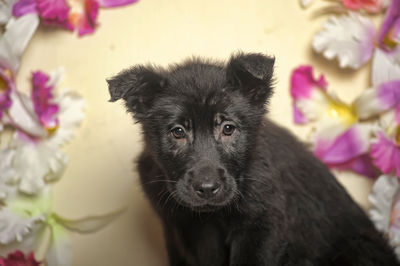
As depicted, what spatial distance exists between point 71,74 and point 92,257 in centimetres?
130

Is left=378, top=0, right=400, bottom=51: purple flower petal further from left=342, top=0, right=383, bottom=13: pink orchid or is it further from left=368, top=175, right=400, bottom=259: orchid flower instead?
left=368, top=175, right=400, bottom=259: orchid flower

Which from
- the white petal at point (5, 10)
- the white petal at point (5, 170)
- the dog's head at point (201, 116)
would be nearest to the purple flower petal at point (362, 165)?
the dog's head at point (201, 116)

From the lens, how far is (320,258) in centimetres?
292

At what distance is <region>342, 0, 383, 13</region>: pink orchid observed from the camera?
12.2ft

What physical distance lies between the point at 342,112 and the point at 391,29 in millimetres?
663

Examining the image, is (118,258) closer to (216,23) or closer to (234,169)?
(234,169)

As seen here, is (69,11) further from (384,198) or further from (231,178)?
(384,198)

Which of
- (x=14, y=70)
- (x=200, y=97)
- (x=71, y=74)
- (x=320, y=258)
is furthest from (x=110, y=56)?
(x=320, y=258)

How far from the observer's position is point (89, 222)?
12.1 feet

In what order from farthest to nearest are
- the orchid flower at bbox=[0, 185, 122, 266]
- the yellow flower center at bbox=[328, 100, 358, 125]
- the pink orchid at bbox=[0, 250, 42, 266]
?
1. the yellow flower center at bbox=[328, 100, 358, 125]
2. the orchid flower at bbox=[0, 185, 122, 266]
3. the pink orchid at bbox=[0, 250, 42, 266]

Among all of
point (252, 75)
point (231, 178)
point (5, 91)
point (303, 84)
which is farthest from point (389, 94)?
point (5, 91)

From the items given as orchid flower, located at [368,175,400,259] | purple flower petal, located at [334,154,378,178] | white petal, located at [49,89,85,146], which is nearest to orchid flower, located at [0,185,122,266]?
white petal, located at [49,89,85,146]

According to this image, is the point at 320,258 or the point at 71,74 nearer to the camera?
the point at 320,258

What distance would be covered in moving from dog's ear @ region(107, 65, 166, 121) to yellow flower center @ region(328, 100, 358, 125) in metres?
1.51
